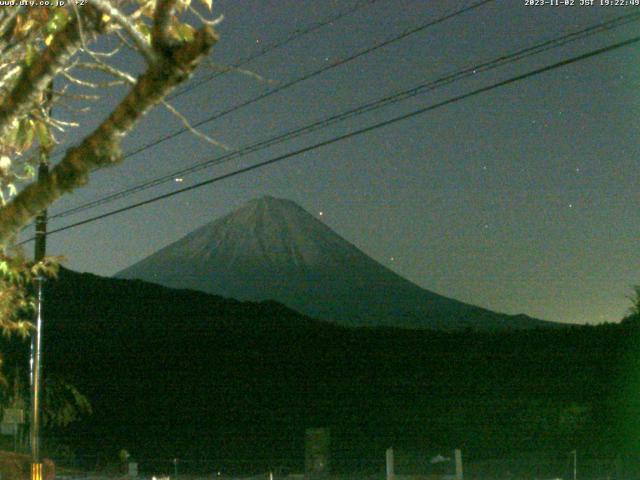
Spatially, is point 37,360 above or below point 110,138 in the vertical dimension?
below

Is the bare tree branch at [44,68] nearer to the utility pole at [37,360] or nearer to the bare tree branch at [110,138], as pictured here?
the bare tree branch at [110,138]

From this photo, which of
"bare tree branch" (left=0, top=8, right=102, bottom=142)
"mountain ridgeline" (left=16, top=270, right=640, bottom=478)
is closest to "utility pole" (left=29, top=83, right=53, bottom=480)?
"bare tree branch" (left=0, top=8, right=102, bottom=142)

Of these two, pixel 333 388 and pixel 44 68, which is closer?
pixel 44 68

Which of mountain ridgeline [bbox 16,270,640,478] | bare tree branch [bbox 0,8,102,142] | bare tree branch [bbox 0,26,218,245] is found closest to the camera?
bare tree branch [bbox 0,26,218,245]

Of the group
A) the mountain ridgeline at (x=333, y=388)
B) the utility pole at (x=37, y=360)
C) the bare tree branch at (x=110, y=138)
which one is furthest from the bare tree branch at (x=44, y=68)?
the mountain ridgeline at (x=333, y=388)

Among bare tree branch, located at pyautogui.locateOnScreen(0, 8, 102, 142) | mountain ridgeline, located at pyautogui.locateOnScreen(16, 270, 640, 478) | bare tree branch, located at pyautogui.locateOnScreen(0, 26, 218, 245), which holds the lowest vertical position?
mountain ridgeline, located at pyautogui.locateOnScreen(16, 270, 640, 478)

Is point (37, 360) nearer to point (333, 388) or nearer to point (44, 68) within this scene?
point (44, 68)

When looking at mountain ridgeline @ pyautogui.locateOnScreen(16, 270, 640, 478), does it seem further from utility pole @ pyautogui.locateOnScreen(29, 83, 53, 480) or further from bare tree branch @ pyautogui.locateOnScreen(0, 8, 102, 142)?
bare tree branch @ pyautogui.locateOnScreen(0, 8, 102, 142)

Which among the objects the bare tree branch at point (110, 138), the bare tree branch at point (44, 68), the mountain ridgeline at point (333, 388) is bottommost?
the mountain ridgeline at point (333, 388)

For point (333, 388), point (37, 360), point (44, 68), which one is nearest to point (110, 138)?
point (44, 68)

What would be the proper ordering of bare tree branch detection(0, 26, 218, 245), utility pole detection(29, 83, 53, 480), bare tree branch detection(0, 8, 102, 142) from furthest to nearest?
utility pole detection(29, 83, 53, 480) → bare tree branch detection(0, 8, 102, 142) → bare tree branch detection(0, 26, 218, 245)

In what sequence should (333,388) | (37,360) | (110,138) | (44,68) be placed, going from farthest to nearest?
1. (333,388)
2. (37,360)
3. (44,68)
4. (110,138)

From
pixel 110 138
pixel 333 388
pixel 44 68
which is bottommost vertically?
pixel 333 388

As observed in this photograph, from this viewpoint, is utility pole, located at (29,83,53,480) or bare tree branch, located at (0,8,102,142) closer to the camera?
bare tree branch, located at (0,8,102,142)
